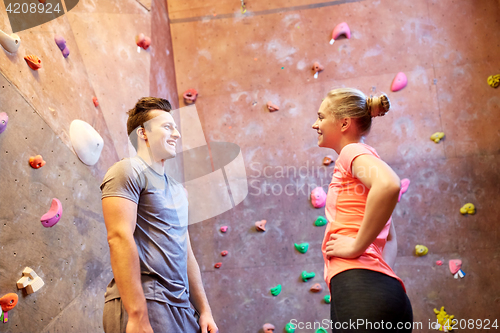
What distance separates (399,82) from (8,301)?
2773 millimetres

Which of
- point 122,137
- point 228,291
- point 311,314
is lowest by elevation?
point 311,314

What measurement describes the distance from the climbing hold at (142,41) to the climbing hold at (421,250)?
2.46 meters

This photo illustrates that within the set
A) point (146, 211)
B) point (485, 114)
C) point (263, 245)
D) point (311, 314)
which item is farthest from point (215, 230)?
point (485, 114)

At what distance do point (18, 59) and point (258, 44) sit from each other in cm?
184

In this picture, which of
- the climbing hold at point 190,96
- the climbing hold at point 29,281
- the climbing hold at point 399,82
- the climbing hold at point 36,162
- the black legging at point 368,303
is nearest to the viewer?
the black legging at point 368,303

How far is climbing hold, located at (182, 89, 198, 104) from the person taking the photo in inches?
116

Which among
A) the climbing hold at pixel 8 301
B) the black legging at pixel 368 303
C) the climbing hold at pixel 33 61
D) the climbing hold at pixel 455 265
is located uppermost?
the climbing hold at pixel 33 61

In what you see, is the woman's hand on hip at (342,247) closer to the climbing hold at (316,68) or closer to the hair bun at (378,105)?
the hair bun at (378,105)

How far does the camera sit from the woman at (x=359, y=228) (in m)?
1.08

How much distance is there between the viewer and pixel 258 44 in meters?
2.99

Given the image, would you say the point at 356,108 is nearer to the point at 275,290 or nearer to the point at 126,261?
the point at 126,261

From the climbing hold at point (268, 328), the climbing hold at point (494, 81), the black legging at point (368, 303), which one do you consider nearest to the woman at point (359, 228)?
the black legging at point (368, 303)

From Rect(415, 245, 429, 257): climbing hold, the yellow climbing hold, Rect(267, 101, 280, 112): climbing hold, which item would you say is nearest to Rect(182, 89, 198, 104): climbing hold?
Rect(267, 101, 280, 112): climbing hold

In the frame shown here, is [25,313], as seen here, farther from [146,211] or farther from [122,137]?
[122,137]
